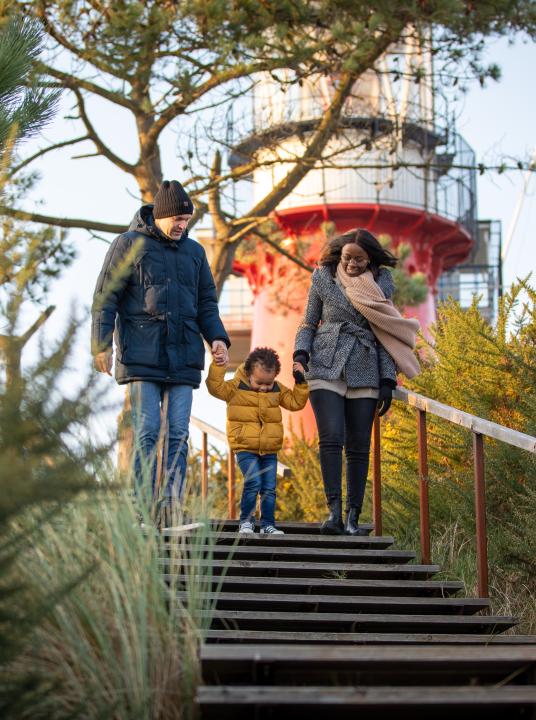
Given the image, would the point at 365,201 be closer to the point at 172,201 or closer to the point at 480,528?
the point at 172,201

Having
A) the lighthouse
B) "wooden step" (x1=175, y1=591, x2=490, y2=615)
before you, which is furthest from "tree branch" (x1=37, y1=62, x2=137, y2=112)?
"wooden step" (x1=175, y1=591, x2=490, y2=615)

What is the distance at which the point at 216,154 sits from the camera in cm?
1426

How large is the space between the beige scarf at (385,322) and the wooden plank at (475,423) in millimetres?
195

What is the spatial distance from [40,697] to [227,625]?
6.44ft

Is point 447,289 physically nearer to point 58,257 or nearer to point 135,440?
point 58,257

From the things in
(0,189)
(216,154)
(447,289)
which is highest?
(447,289)

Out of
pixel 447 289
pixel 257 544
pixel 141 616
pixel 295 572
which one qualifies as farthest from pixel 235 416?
pixel 447 289

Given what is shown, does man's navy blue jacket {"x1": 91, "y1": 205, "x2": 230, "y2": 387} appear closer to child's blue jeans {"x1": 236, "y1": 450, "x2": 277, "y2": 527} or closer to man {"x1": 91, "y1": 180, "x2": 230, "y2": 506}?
man {"x1": 91, "y1": 180, "x2": 230, "y2": 506}

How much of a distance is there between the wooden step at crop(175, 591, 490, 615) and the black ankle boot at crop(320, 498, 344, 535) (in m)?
1.19

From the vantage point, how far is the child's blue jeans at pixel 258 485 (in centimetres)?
749

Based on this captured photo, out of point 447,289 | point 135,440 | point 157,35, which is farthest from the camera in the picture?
point 447,289

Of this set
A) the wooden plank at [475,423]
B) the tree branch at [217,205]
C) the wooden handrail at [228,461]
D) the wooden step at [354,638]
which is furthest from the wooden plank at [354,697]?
the tree branch at [217,205]

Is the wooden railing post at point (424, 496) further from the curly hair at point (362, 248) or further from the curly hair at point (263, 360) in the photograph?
the curly hair at point (362, 248)

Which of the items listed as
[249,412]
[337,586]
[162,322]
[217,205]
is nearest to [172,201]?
[162,322]
